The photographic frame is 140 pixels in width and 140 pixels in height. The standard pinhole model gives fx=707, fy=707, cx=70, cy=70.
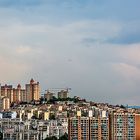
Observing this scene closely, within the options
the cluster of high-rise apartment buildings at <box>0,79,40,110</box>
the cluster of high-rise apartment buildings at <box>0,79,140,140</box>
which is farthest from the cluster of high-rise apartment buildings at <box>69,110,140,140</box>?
the cluster of high-rise apartment buildings at <box>0,79,40,110</box>

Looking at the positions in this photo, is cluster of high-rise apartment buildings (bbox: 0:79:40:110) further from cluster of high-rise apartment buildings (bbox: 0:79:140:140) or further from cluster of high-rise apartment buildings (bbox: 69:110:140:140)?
cluster of high-rise apartment buildings (bbox: 69:110:140:140)

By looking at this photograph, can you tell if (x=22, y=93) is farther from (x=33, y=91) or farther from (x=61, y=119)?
(x=61, y=119)

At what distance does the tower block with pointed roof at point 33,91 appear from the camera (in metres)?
52.9

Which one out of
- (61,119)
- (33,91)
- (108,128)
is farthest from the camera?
(33,91)

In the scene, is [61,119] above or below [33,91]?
below

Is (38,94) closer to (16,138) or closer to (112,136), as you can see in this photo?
(16,138)

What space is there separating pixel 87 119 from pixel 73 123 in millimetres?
501

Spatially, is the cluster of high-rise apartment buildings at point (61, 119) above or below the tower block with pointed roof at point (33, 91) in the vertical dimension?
below

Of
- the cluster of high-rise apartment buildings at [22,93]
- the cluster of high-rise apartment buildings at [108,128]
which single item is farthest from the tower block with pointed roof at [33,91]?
the cluster of high-rise apartment buildings at [108,128]

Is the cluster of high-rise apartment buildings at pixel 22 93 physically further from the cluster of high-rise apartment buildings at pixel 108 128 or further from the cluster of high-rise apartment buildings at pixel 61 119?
the cluster of high-rise apartment buildings at pixel 108 128

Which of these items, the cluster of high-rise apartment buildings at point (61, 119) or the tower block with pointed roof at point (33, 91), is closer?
the cluster of high-rise apartment buildings at point (61, 119)

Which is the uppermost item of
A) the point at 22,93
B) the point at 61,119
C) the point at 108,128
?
the point at 22,93

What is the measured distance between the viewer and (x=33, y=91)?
5266cm

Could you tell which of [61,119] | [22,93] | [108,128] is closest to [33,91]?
[22,93]
